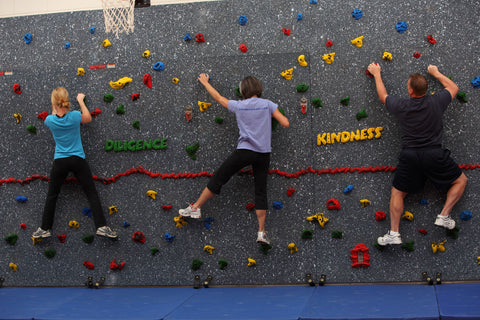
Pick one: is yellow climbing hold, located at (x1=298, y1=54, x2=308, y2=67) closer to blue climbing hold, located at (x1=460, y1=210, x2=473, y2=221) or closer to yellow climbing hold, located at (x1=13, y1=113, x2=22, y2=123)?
blue climbing hold, located at (x1=460, y1=210, x2=473, y2=221)

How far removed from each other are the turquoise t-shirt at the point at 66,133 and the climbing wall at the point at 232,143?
0.23 m

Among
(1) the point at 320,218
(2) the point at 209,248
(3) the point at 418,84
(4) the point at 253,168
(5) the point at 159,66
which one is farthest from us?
(5) the point at 159,66

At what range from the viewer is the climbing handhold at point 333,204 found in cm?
414

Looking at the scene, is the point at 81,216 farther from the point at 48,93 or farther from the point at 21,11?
the point at 21,11

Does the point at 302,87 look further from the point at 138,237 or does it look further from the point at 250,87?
the point at 138,237

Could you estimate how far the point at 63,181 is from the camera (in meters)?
4.32

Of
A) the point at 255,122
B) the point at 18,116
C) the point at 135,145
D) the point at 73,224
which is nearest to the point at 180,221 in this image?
the point at 135,145

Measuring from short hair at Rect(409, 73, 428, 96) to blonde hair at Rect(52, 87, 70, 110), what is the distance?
109 inches

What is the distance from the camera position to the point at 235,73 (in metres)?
4.31

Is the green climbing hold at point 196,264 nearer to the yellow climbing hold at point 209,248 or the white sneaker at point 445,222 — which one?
the yellow climbing hold at point 209,248

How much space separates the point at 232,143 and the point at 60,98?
148 cm

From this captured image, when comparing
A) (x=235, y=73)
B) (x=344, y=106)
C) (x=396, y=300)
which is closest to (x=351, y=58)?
(x=344, y=106)

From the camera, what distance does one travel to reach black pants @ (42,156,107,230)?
4.22 metres

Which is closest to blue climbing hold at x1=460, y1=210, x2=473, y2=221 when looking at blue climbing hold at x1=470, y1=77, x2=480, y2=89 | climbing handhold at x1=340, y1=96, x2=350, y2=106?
blue climbing hold at x1=470, y1=77, x2=480, y2=89
